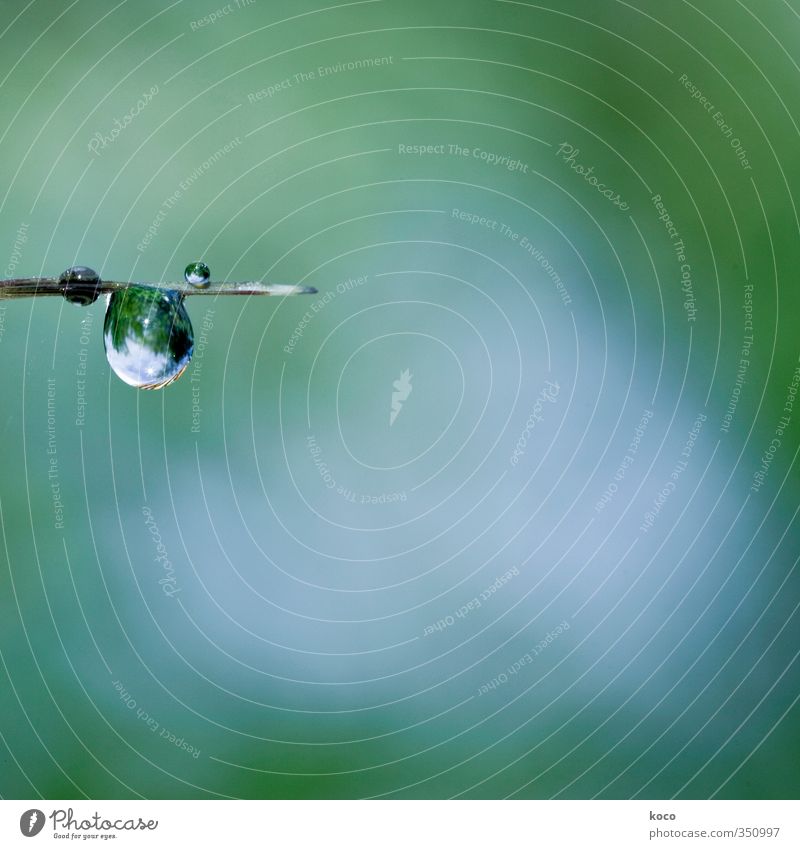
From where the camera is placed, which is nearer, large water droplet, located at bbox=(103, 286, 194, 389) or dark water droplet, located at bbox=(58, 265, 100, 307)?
dark water droplet, located at bbox=(58, 265, 100, 307)

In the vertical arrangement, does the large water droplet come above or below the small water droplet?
below

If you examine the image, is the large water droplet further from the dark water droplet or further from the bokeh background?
the bokeh background

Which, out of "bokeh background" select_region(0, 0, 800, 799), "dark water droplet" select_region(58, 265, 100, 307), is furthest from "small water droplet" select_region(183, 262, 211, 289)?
"dark water droplet" select_region(58, 265, 100, 307)

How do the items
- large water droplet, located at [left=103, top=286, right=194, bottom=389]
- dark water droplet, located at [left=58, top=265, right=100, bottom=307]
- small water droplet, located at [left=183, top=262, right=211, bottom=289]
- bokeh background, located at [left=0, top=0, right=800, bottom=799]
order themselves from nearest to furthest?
dark water droplet, located at [left=58, top=265, right=100, bottom=307] < large water droplet, located at [left=103, top=286, right=194, bottom=389] < small water droplet, located at [left=183, top=262, right=211, bottom=289] < bokeh background, located at [left=0, top=0, right=800, bottom=799]

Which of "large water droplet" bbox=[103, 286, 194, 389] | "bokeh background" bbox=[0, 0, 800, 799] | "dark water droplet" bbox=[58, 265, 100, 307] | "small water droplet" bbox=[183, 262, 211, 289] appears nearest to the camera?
"dark water droplet" bbox=[58, 265, 100, 307]

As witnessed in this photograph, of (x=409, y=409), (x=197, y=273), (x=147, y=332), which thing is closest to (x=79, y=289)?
(x=147, y=332)
